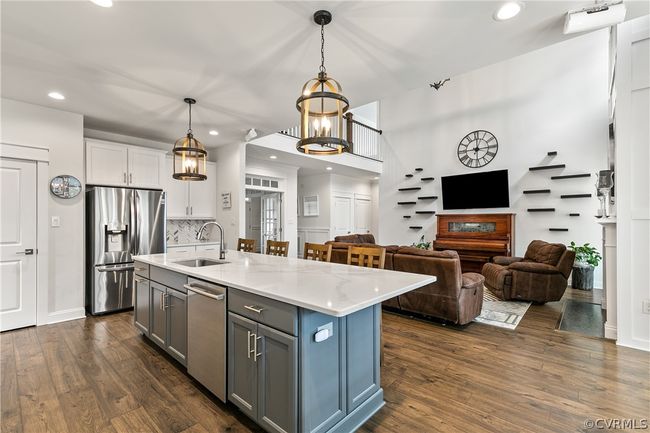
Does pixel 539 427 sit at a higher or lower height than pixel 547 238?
lower

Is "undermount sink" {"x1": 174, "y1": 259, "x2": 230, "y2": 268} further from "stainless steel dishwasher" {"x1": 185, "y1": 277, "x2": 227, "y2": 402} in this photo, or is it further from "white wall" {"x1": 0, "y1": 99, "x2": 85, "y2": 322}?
"white wall" {"x1": 0, "y1": 99, "x2": 85, "y2": 322}

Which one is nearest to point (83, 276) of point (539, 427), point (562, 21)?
point (539, 427)

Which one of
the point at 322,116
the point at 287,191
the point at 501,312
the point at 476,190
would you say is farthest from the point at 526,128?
the point at 322,116

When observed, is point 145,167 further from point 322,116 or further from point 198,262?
point 322,116

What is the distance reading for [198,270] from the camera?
7.48ft

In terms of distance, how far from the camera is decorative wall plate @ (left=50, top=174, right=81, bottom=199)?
374cm

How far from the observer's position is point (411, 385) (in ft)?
7.23

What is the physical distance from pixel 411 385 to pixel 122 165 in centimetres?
472

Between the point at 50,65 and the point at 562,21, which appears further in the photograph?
the point at 50,65

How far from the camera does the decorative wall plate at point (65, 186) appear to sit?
3742 mm

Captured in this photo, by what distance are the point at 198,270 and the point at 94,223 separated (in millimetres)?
2757

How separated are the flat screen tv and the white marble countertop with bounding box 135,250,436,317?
5.50 metres

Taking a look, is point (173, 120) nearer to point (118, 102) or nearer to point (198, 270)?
point (118, 102)

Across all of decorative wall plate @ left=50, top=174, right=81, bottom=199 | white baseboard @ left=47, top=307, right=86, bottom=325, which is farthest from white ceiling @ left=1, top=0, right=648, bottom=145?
white baseboard @ left=47, top=307, right=86, bottom=325
